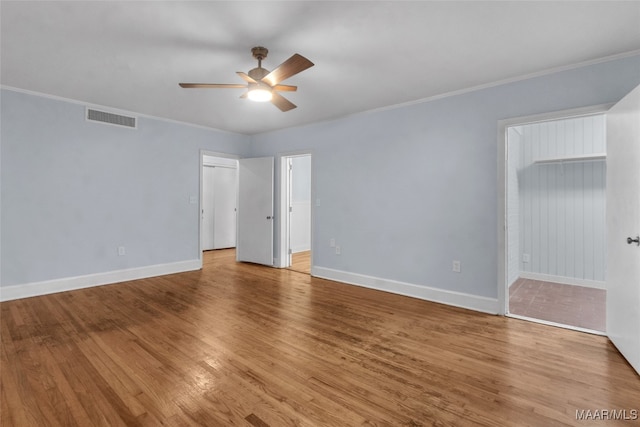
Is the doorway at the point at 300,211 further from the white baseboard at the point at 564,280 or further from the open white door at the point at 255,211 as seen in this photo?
the white baseboard at the point at 564,280

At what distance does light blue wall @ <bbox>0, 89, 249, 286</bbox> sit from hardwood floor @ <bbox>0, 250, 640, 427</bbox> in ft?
2.44

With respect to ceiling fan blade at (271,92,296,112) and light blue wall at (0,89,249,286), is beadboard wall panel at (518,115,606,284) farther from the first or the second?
light blue wall at (0,89,249,286)

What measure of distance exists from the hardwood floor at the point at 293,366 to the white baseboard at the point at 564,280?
7.08ft

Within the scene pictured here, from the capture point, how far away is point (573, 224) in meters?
4.46

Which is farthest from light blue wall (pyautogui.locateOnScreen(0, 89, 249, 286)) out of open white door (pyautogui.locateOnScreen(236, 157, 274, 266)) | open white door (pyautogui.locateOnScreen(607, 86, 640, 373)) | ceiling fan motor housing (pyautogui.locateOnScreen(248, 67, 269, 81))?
open white door (pyautogui.locateOnScreen(607, 86, 640, 373))

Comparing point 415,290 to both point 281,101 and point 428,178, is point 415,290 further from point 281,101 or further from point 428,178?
point 281,101

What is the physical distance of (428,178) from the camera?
3773 millimetres

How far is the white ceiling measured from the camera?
2.06 m

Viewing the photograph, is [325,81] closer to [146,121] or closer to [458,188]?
[458,188]

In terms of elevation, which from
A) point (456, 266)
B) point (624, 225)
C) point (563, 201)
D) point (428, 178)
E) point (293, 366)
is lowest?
point (293, 366)

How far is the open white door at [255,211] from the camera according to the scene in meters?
5.55

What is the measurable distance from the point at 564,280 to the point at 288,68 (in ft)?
16.2

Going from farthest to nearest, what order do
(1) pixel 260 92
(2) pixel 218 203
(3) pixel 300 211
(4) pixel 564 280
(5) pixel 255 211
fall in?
(2) pixel 218 203, (3) pixel 300 211, (5) pixel 255 211, (4) pixel 564 280, (1) pixel 260 92

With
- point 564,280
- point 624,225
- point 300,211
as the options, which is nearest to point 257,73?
point 624,225
